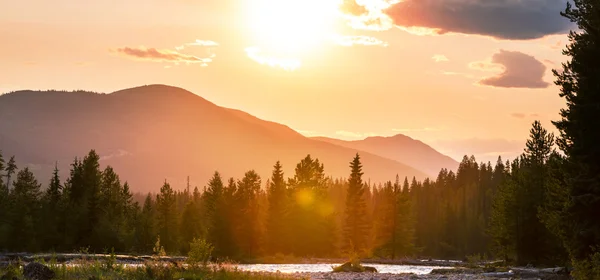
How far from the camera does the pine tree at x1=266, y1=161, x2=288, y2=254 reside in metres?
102

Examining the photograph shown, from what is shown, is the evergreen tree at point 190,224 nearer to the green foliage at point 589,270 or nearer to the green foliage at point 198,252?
the green foliage at point 198,252

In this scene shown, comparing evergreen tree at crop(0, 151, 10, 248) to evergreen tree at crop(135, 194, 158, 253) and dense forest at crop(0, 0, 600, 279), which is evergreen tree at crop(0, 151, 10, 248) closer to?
dense forest at crop(0, 0, 600, 279)

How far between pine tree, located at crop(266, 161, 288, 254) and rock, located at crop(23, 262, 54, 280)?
236 ft

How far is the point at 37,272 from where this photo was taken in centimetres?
2855

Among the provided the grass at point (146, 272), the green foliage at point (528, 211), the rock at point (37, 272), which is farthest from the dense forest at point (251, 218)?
the rock at point (37, 272)

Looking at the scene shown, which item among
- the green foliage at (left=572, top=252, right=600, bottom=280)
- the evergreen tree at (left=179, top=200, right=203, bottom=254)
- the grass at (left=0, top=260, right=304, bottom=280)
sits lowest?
the grass at (left=0, top=260, right=304, bottom=280)

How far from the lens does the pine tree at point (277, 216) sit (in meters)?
102

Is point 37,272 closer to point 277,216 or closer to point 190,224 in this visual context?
point 190,224

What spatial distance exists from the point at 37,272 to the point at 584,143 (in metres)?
31.7

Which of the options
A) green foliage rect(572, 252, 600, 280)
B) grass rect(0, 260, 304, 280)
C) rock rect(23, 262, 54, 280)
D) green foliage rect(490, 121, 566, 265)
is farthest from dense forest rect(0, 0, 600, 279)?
rock rect(23, 262, 54, 280)

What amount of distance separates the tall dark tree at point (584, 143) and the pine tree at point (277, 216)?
2509 inches

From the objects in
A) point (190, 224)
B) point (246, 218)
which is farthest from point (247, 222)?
point (190, 224)

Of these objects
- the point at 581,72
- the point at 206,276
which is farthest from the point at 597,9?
the point at 206,276

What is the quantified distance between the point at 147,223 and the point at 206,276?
64.7 m
